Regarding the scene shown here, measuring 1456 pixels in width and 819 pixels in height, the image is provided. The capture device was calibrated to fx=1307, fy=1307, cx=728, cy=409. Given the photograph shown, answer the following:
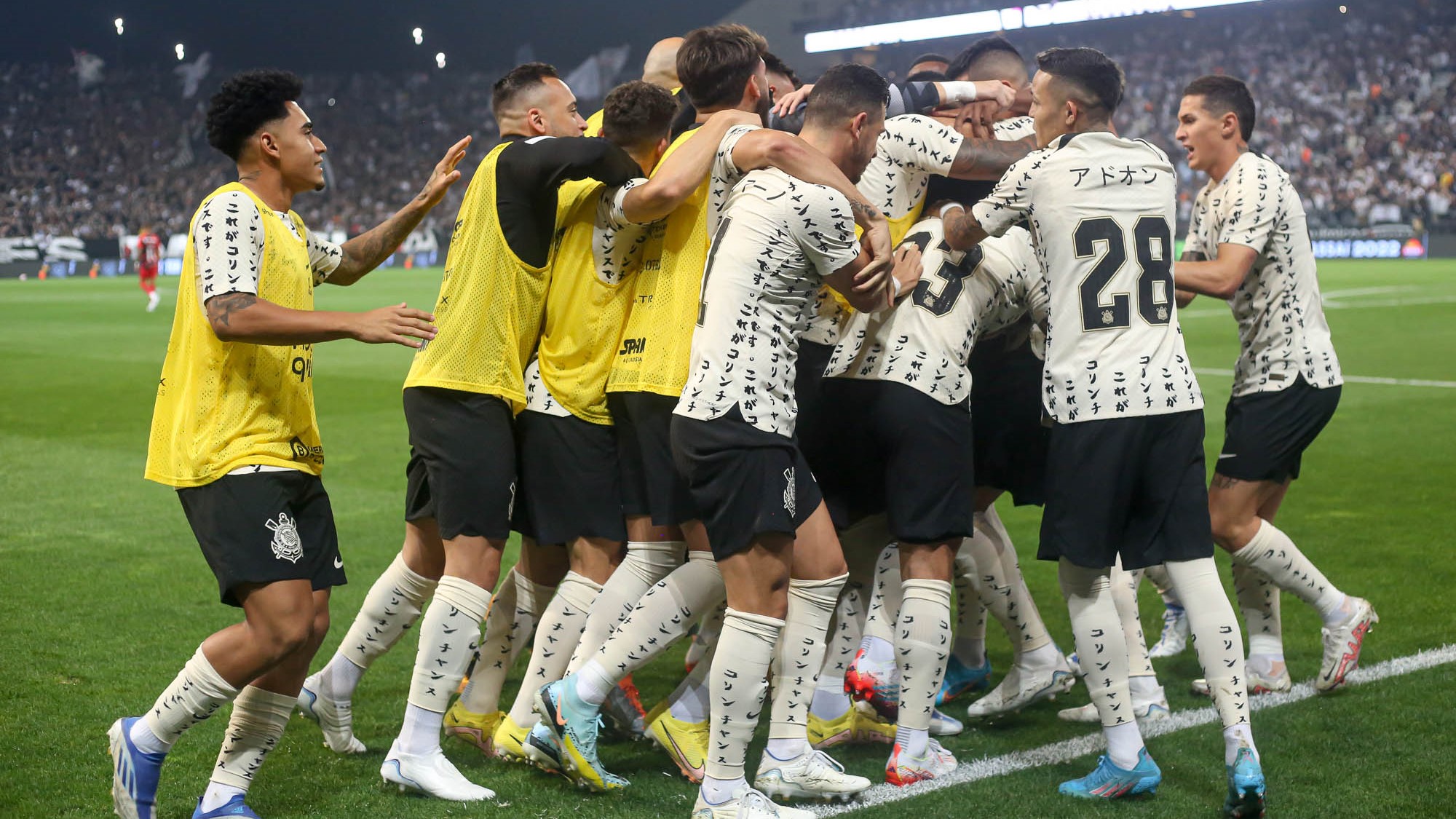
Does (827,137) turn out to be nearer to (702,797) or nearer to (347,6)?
(702,797)

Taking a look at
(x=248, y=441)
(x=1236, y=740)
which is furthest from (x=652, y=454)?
(x=1236, y=740)

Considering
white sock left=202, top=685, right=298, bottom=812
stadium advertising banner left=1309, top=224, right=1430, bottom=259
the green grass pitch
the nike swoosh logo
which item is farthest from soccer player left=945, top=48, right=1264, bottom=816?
stadium advertising banner left=1309, top=224, right=1430, bottom=259

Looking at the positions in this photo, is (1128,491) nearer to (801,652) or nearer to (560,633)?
(801,652)

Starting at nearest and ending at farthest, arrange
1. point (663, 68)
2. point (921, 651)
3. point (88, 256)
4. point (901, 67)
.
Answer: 1. point (921, 651)
2. point (663, 68)
3. point (88, 256)
4. point (901, 67)

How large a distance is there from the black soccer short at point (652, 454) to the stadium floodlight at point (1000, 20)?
49.4 m

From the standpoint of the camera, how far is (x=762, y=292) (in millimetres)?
3816

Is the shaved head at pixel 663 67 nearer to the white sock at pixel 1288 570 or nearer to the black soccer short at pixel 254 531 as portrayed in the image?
the black soccer short at pixel 254 531

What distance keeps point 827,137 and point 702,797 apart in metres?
2.02

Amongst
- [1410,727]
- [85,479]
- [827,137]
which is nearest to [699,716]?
[827,137]

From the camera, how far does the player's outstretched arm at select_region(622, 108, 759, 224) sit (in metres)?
4.01

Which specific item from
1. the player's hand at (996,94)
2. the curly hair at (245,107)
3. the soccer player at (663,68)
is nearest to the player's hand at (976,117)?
the player's hand at (996,94)

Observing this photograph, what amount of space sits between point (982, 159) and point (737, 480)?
5.31 feet

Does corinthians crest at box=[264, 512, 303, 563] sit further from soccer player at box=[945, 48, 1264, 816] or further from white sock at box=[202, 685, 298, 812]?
soccer player at box=[945, 48, 1264, 816]

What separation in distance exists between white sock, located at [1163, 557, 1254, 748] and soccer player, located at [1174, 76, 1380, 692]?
109 centimetres
